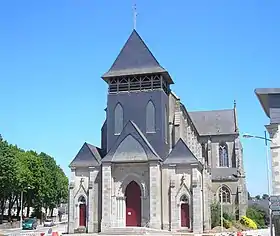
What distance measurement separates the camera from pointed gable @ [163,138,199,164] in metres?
45.6

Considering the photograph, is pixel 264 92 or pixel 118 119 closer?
pixel 264 92

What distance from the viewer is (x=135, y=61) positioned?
49.5 m

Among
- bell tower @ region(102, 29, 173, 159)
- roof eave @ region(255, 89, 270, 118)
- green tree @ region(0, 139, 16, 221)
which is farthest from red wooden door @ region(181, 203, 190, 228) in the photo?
green tree @ region(0, 139, 16, 221)

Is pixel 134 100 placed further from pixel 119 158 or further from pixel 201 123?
pixel 201 123

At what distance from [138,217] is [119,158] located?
19.0 feet

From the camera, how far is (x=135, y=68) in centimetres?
4872

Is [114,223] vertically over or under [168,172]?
under

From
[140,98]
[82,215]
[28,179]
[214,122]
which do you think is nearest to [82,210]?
[82,215]

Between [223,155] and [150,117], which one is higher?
[150,117]

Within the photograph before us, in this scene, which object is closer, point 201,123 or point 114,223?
point 114,223

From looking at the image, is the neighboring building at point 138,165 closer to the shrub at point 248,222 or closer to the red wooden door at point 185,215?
the red wooden door at point 185,215

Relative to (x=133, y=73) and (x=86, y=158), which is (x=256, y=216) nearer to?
(x=86, y=158)

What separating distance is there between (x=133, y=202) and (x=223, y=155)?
34.6 metres

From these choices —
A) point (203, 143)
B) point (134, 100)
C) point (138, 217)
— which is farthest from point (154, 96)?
point (203, 143)
